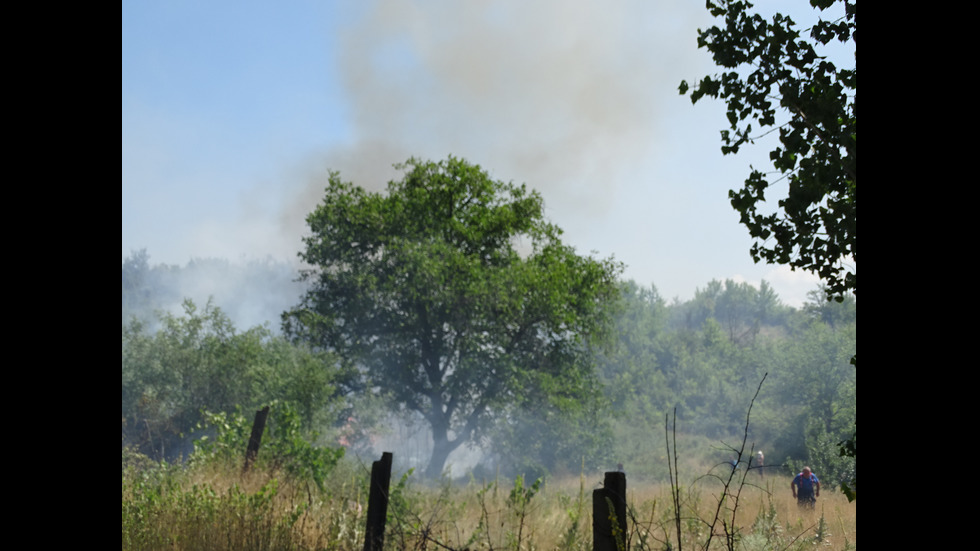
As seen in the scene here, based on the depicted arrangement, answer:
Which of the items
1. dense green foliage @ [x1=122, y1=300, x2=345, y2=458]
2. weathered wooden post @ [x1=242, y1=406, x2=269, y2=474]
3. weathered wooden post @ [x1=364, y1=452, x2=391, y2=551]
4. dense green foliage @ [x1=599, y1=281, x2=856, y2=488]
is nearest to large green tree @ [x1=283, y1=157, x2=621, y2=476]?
dense green foliage @ [x1=122, y1=300, x2=345, y2=458]

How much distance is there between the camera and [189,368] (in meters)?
20.3

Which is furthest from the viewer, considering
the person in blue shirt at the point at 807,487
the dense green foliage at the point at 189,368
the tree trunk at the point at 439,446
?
the tree trunk at the point at 439,446

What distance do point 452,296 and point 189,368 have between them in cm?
788

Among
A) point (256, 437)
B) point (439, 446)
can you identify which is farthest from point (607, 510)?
point (439, 446)

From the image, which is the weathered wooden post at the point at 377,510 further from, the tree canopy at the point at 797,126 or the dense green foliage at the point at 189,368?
the dense green foliage at the point at 189,368

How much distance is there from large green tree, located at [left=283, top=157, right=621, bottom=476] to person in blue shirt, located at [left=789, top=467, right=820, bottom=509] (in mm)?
11023

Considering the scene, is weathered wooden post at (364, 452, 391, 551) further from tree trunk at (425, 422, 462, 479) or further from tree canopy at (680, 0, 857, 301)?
tree trunk at (425, 422, 462, 479)

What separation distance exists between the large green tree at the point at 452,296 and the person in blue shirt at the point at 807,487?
11023 mm

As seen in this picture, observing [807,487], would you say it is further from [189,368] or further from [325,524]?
[189,368]

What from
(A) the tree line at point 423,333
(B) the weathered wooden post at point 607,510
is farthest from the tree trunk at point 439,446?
(B) the weathered wooden post at point 607,510

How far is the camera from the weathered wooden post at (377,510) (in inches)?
225

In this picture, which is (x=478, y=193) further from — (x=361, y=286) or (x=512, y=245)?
(x=361, y=286)
